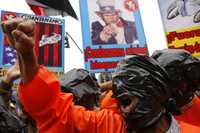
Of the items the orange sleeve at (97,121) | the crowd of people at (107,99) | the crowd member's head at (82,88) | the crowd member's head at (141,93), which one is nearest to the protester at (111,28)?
the crowd member's head at (82,88)

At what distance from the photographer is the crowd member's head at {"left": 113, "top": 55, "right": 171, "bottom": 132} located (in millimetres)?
2301

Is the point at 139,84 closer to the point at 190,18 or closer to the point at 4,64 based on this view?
the point at 4,64

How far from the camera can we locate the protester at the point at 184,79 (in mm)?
3013

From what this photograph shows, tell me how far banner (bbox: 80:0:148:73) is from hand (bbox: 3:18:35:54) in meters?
3.04

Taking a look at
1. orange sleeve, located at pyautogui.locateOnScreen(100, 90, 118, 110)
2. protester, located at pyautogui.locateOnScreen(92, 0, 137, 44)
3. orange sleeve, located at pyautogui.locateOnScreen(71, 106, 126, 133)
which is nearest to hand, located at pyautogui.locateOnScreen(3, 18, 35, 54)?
orange sleeve, located at pyautogui.locateOnScreen(71, 106, 126, 133)

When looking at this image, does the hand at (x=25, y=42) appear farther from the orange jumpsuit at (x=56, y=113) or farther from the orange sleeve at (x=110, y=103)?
the orange sleeve at (x=110, y=103)

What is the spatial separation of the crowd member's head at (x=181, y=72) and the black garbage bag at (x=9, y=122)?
1.17m

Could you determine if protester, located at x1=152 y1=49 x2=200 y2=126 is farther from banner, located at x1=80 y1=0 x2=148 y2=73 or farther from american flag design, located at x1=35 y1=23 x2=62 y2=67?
banner, located at x1=80 y1=0 x2=148 y2=73

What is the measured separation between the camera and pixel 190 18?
20.4ft

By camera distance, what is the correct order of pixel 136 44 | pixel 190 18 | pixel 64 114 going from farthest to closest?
pixel 190 18, pixel 136 44, pixel 64 114

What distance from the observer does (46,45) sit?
15.5 feet

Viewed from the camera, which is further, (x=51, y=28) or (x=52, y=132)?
(x=51, y=28)

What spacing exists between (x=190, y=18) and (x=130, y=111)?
4.16m

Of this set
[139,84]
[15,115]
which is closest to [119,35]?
[15,115]
